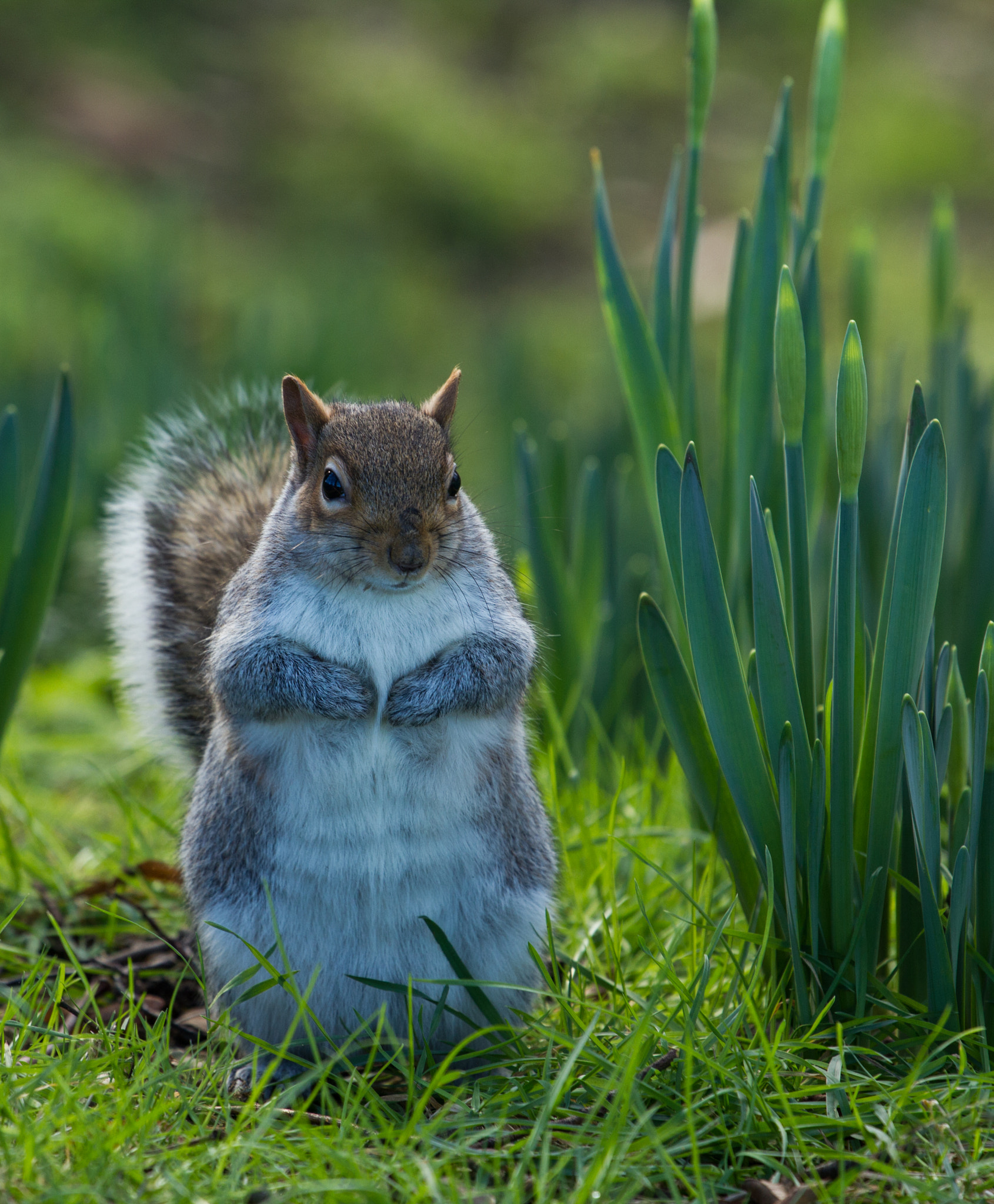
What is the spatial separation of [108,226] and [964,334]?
629 cm

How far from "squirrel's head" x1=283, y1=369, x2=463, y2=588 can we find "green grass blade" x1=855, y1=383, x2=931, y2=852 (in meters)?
0.61

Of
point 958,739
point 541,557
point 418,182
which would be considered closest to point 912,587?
point 958,739

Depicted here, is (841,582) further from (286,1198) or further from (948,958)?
(286,1198)

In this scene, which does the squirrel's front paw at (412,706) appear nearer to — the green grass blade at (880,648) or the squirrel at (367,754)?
the squirrel at (367,754)

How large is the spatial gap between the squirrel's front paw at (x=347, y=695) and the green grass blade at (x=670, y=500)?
1.46 feet

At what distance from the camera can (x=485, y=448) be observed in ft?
17.2

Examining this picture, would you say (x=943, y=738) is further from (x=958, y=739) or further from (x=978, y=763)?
(x=958, y=739)

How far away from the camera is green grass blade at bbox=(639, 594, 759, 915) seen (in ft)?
5.82

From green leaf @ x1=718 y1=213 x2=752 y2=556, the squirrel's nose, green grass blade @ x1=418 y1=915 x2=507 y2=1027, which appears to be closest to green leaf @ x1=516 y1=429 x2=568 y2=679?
green leaf @ x1=718 y1=213 x2=752 y2=556

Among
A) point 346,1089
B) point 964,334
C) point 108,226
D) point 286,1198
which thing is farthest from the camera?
point 108,226

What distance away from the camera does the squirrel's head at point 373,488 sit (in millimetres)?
1727

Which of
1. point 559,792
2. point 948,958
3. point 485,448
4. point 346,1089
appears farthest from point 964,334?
point 485,448

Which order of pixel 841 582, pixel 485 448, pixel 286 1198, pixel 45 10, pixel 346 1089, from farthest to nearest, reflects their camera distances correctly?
pixel 45 10, pixel 485 448, pixel 841 582, pixel 346 1089, pixel 286 1198

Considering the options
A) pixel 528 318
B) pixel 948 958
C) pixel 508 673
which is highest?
pixel 528 318
